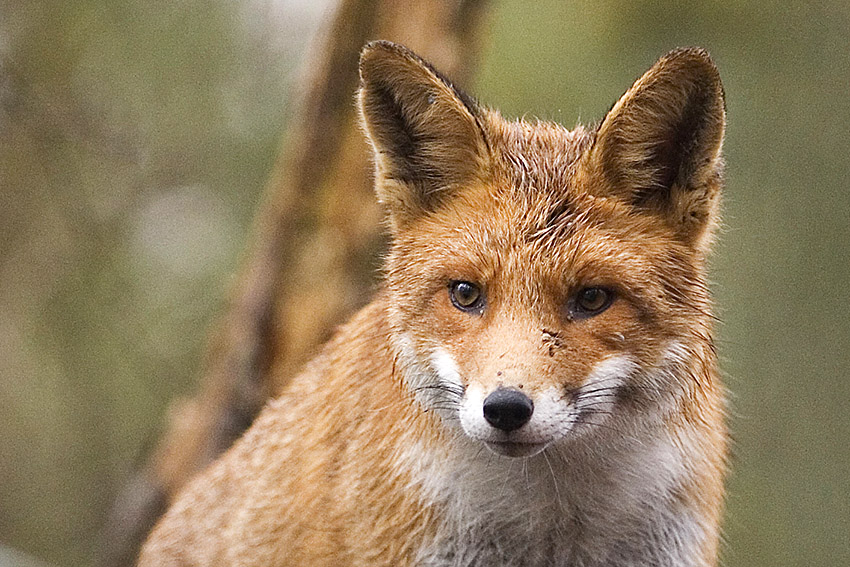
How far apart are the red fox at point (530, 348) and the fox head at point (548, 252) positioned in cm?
1

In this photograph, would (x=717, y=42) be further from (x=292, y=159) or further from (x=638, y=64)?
(x=292, y=159)

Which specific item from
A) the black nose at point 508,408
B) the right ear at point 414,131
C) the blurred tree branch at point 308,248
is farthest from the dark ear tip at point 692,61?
the blurred tree branch at point 308,248

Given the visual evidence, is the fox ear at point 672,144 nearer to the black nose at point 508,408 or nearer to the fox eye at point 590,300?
the fox eye at point 590,300

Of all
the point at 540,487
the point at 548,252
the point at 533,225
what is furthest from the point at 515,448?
the point at 533,225

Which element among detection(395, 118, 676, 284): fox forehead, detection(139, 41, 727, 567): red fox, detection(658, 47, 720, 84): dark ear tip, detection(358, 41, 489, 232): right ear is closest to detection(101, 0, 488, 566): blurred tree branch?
detection(139, 41, 727, 567): red fox

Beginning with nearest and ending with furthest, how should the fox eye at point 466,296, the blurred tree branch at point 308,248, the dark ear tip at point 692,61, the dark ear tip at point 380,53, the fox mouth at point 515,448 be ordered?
the fox mouth at point 515,448
the dark ear tip at point 692,61
the fox eye at point 466,296
the dark ear tip at point 380,53
the blurred tree branch at point 308,248

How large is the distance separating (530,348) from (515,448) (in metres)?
0.45

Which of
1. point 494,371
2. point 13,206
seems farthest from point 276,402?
point 13,206

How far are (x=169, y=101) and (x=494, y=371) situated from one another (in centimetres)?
1455

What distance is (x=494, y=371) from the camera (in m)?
4.75

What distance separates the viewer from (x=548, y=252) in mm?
5141

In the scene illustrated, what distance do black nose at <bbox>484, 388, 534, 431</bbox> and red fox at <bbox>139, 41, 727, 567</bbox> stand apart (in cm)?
6

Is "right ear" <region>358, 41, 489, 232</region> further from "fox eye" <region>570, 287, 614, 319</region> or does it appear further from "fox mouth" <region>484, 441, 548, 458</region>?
"fox mouth" <region>484, 441, 548, 458</region>

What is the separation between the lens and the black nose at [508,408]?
461 cm
